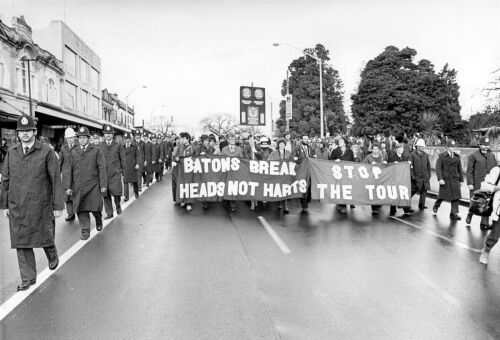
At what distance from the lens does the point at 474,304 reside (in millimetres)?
4824

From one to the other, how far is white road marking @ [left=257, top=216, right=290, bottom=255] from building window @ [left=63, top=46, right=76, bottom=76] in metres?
43.8

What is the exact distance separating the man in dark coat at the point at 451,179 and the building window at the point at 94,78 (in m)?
55.4

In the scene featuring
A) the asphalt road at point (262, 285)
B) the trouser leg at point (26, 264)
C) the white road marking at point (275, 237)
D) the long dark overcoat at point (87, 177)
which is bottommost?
the asphalt road at point (262, 285)

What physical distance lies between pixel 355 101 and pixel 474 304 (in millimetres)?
45195

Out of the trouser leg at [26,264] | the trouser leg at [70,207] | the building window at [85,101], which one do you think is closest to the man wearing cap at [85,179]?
the trouser leg at [70,207]

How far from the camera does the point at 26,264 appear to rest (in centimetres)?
533

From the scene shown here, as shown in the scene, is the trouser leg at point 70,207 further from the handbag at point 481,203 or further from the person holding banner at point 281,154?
the handbag at point 481,203

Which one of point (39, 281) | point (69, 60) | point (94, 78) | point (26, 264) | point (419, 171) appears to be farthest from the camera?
point (94, 78)

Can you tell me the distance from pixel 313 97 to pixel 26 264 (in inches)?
2078

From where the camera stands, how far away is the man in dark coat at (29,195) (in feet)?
Answer: 17.5

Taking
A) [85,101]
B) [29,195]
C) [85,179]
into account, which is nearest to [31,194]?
[29,195]

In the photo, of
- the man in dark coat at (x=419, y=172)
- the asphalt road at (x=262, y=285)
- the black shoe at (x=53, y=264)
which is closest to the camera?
the asphalt road at (x=262, y=285)

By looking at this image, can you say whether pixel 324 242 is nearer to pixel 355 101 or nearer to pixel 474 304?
pixel 474 304

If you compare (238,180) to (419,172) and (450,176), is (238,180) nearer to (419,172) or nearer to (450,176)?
(419,172)
